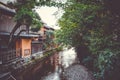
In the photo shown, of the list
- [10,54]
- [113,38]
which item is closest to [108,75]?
[113,38]

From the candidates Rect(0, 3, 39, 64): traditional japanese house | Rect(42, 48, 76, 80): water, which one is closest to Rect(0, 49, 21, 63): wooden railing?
Rect(0, 3, 39, 64): traditional japanese house

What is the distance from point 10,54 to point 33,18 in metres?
6.43

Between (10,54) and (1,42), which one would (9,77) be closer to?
(10,54)

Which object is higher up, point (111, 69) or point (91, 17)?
point (91, 17)

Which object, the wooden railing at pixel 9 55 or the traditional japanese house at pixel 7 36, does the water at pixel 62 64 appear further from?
the traditional japanese house at pixel 7 36

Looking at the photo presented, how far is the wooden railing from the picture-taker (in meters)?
21.9

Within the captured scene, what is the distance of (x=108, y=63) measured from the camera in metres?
12.3

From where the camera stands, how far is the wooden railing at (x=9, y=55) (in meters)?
21.9

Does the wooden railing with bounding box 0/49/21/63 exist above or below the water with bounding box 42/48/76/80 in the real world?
above

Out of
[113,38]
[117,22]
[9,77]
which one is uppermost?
[117,22]

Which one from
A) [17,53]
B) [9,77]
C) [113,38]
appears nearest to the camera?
[113,38]

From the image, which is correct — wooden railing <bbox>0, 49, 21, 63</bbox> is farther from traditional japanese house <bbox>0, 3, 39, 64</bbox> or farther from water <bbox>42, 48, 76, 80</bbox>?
water <bbox>42, 48, 76, 80</bbox>

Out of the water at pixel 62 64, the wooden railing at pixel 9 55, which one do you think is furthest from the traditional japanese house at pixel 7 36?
the water at pixel 62 64

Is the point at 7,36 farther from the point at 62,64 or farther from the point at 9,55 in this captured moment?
the point at 62,64
